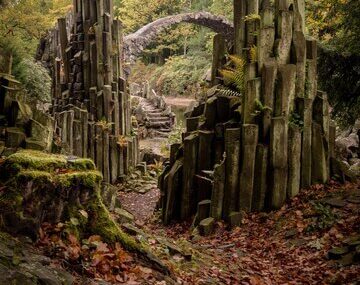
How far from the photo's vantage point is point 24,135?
5711 mm

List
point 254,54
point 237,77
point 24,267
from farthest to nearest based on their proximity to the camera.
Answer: point 237,77 < point 254,54 < point 24,267

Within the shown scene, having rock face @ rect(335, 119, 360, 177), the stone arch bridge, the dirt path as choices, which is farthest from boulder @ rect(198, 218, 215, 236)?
the dirt path

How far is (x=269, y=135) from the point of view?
8.45 m

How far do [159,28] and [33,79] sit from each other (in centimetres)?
1815

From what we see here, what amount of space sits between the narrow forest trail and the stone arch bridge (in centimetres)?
2062

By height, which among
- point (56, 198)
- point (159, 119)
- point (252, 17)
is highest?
point (252, 17)

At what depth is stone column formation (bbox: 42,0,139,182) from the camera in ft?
50.7

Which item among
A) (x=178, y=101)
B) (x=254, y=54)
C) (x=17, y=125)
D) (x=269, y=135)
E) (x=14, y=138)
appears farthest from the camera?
(x=178, y=101)

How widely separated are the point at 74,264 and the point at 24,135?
8.96 ft

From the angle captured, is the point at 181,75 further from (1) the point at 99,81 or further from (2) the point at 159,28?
(1) the point at 99,81

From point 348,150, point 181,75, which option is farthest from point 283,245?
point 181,75

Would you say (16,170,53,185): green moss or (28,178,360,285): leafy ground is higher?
(16,170,53,185): green moss

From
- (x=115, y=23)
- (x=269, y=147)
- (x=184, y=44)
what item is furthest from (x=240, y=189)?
(x=184, y=44)

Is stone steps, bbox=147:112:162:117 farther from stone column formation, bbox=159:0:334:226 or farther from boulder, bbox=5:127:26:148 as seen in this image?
boulder, bbox=5:127:26:148
